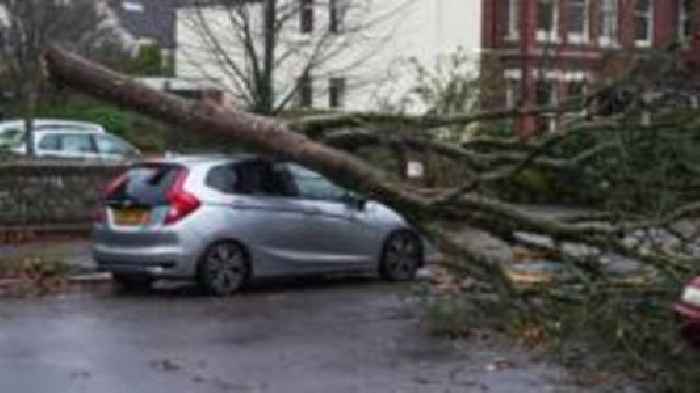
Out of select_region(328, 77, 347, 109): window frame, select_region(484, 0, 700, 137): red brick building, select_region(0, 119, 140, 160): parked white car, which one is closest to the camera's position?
select_region(484, 0, 700, 137): red brick building

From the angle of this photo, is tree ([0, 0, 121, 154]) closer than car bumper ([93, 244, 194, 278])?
No

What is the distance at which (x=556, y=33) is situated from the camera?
29.8m

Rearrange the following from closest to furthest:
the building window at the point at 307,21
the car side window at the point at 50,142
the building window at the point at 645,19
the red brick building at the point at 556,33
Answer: the red brick building at the point at 556,33
the car side window at the point at 50,142
the building window at the point at 307,21
the building window at the point at 645,19

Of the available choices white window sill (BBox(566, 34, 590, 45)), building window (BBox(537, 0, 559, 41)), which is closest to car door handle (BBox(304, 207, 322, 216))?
building window (BBox(537, 0, 559, 41))

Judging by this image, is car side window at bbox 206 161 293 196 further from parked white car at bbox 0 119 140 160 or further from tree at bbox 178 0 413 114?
parked white car at bbox 0 119 140 160

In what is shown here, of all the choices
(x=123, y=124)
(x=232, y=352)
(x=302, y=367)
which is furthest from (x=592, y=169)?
(x=123, y=124)

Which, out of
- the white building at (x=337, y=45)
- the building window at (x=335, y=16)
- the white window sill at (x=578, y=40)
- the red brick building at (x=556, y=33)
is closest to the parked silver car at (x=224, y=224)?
the red brick building at (x=556, y=33)

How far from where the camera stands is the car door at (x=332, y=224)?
1766 centimetres

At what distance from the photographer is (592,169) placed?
10695mm

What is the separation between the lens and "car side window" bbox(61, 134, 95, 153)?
31.6m

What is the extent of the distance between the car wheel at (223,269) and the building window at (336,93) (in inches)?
812

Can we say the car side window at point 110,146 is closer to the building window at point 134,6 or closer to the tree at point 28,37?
the tree at point 28,37

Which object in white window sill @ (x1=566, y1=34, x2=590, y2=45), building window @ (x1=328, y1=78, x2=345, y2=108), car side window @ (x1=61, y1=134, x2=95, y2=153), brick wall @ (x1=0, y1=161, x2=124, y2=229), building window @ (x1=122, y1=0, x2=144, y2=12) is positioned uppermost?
building window @ (x1=122, y1=0, x2=144, y2=12)

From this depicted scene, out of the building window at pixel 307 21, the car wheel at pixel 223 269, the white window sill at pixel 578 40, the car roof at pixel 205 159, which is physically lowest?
the car wheel at pixel 223 269
